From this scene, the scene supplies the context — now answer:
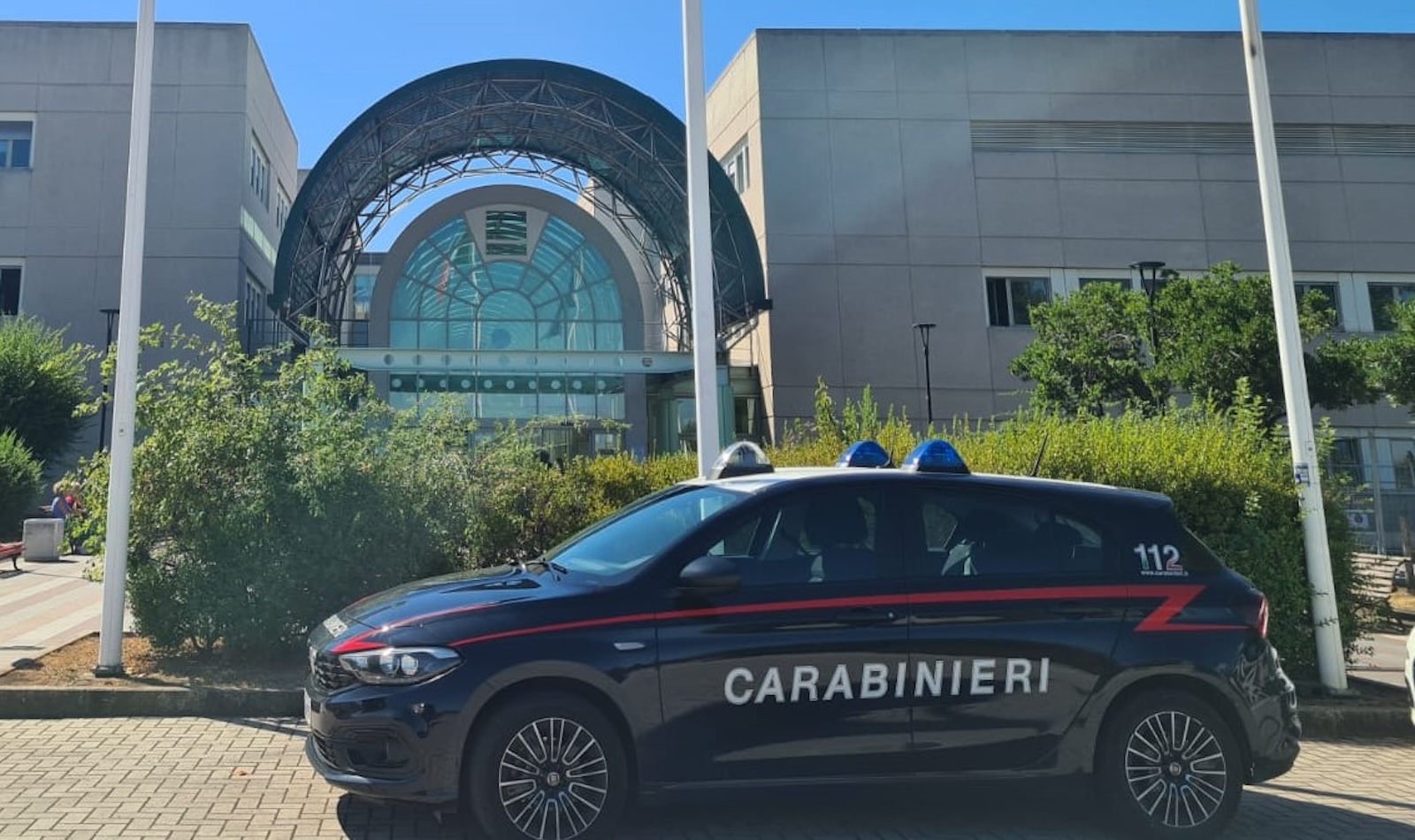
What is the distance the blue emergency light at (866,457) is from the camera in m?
5.11

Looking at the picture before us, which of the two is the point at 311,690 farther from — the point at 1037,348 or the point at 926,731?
the point at 1037,348

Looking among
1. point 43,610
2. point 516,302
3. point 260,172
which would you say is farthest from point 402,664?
point 260,172

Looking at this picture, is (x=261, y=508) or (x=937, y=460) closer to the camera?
(x=937, y=460)

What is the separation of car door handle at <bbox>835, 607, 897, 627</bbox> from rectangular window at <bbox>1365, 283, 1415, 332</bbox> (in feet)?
121

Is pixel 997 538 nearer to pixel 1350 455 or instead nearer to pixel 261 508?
pixel 261 508

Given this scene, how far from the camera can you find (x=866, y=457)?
16.9 feet

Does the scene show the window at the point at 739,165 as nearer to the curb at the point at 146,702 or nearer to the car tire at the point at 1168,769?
the curb at the point at 146,702

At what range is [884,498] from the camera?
15.1ft

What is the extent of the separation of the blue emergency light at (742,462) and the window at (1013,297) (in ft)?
91.7

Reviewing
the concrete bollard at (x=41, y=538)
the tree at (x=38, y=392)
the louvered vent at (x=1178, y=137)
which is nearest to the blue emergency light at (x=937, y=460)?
the concrete bollard at (x=41, y=538)

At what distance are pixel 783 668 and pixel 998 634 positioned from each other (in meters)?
1.09

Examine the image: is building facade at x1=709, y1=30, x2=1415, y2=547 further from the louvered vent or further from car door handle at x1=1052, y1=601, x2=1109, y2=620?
car door handle at x1=1052, y1=601, x2=1109, y2=620

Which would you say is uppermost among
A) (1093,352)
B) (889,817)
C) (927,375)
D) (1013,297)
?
(1013,297)

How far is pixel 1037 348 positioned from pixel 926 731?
63.0 feet
